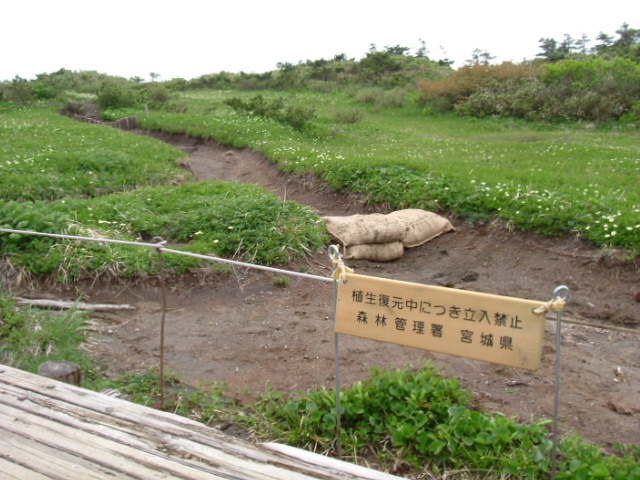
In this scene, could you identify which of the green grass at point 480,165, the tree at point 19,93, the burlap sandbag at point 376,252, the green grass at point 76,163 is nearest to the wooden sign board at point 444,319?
the burlap sandbag at point 376,252

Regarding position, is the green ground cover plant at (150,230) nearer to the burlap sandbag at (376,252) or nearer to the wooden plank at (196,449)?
the burlap sandbag at (376,252)

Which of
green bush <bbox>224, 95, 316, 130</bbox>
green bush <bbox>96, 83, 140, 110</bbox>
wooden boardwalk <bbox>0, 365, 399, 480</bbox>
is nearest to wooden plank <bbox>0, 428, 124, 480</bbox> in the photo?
wooden boardwalk <bbox>0, 365, 399, 480</bbox>

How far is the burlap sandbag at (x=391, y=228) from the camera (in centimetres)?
779

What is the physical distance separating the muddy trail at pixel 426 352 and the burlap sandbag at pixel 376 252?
3.7 inches

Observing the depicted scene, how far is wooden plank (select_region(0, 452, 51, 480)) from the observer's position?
290cm

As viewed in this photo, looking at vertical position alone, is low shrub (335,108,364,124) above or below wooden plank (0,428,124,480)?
above

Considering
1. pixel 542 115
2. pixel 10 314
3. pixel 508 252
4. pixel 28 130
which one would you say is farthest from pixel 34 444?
pixel 542 115

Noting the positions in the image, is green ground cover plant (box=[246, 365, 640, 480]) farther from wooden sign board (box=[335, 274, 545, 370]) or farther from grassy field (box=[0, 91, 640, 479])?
wooden sign board (box=[335, 274, 545, 370])

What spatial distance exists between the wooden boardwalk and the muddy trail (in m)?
1.09

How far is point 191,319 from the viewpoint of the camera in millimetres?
5848

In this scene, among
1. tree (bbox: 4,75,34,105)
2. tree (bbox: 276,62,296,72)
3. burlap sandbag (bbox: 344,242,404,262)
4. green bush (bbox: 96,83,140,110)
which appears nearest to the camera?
burlap sandbag (bbox: 344,242,404,262)

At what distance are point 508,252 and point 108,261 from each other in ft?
15.5

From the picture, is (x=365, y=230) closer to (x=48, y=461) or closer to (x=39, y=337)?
(x=39, y=337)

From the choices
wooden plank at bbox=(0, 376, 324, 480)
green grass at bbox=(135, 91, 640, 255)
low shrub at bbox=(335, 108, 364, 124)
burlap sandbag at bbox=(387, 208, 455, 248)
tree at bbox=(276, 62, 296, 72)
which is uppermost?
tree at bbox=(276, 62, 296, 72)
